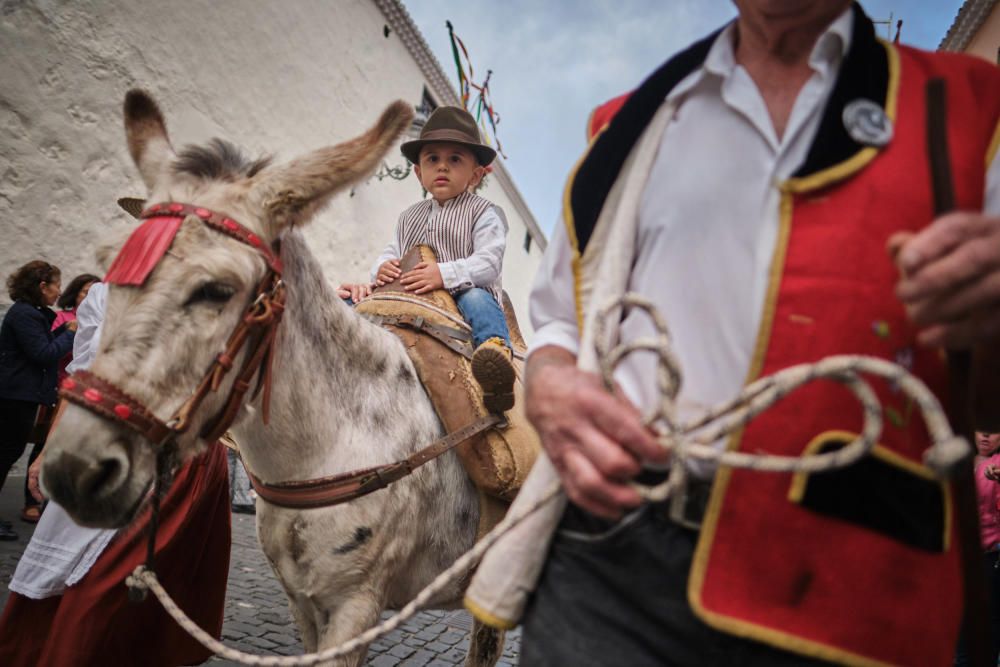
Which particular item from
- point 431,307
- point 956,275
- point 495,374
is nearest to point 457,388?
point 495,374

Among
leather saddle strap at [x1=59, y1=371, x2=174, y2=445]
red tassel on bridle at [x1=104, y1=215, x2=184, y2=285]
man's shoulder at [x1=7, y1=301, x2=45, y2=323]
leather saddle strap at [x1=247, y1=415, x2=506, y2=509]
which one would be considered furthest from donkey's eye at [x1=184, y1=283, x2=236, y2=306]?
man's shoulder at [x1=7, y1=301, x2=45, y2=323]

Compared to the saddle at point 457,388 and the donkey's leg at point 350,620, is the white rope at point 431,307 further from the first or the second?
the donkey's leg at point 350,620

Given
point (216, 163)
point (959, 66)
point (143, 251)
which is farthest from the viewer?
point (216, 163)

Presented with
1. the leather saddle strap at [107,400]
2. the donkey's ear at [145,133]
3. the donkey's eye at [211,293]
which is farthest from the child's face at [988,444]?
the donkey's ear at [145,133]

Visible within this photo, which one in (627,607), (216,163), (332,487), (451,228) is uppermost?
(216,163)

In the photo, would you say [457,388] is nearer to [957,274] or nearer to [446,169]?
[446,169]

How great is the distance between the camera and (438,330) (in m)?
2.61

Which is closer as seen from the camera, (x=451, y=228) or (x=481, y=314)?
(x=481, y=314)

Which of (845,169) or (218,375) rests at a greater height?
(218,375)

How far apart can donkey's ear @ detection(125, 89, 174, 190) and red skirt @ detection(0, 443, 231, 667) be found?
113 centimetres

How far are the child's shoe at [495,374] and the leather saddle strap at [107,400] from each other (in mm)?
1163

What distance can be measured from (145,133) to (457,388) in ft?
4.89

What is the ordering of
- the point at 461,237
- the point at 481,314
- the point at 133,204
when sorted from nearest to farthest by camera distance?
the point at 133,204, the point at 481,314, the point at 461,237

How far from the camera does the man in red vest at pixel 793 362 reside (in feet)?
2.54
